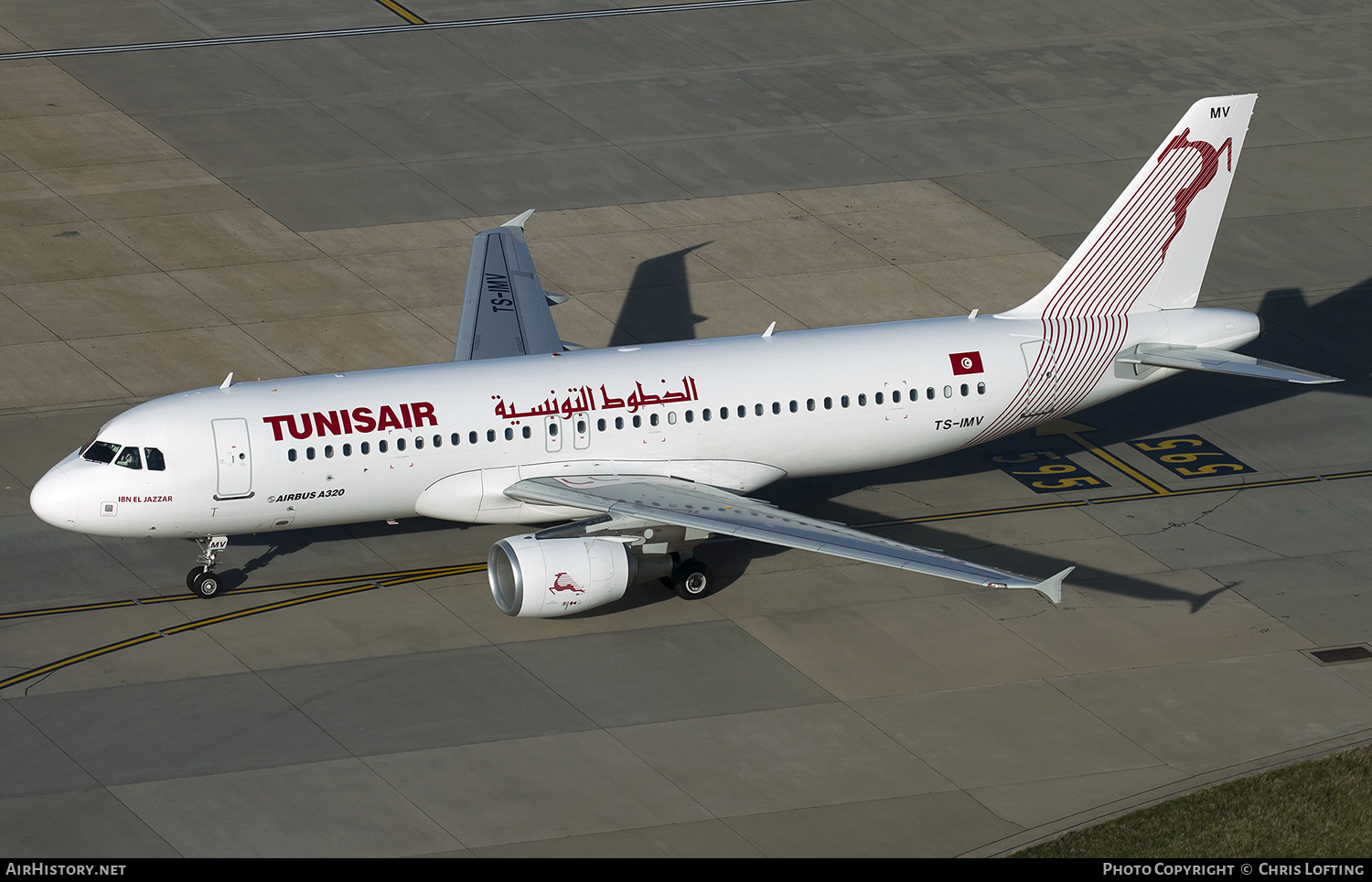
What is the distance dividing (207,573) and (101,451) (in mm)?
3236

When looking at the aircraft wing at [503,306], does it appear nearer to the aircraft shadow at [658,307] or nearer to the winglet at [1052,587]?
the aircraft shadow at [658,307]

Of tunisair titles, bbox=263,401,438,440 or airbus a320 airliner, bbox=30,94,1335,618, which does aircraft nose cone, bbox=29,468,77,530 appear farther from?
tunisair titles, bbox=263,401,438,440

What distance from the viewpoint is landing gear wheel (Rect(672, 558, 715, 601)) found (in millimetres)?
34750

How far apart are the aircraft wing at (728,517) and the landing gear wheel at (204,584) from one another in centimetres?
628

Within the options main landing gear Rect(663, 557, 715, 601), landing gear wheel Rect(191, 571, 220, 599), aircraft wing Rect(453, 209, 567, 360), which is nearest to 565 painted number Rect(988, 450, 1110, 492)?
main landing gear Rect(663, 557, 715, 601)

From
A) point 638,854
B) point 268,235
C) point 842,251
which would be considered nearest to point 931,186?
point 842,251

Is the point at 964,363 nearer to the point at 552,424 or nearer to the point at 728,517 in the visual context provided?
the point at 728,517

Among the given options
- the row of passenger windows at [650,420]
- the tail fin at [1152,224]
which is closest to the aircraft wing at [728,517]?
the row of passenger windows at [650,420]

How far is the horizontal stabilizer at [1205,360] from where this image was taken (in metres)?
36.4

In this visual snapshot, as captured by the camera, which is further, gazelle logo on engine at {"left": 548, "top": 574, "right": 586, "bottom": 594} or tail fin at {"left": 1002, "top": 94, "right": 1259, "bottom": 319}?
tail fin at {"left": 1002, "top": 94, "right": 1259, "bottom": 319}

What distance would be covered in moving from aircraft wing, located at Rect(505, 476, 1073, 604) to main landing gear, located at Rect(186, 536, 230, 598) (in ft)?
20.1

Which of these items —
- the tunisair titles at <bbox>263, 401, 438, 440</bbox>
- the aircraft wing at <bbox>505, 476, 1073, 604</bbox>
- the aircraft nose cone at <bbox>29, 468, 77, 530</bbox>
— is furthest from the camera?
the tunisair titles at <bbox>263, 401, 438, 440</bbox>

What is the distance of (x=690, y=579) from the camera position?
34750mm

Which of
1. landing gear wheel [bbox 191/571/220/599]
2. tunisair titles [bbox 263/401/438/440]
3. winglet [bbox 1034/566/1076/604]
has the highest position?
tunisair titles [bbox 263/401/438/440]
